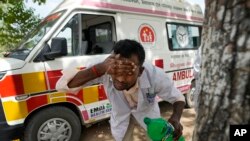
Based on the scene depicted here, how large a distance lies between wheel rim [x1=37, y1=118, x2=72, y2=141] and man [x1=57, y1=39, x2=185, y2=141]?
1755 mm

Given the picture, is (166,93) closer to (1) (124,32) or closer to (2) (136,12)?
(1) (124,32)

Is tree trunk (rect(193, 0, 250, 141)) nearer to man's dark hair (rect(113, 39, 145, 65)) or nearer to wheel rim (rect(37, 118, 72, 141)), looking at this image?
man's dark hair (rect(113, 39, 145, 65))

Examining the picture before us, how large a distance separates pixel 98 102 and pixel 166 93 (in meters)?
2.18

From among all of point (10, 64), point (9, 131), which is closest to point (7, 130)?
point (9, 131)

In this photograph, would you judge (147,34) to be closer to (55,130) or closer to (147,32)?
(147,32)

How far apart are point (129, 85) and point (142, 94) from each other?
0.62 ft

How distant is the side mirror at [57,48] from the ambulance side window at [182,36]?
7.90 ft

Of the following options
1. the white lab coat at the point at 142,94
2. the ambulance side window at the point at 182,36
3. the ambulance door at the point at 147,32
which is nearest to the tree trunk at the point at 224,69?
the white lab coat at the point at 142,94

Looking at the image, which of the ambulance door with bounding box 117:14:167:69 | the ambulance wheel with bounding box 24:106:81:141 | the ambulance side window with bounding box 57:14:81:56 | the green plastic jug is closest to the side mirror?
the ambulance side window with bounding box 57:14:81:56

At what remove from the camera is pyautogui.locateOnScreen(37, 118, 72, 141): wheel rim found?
3.79 metres

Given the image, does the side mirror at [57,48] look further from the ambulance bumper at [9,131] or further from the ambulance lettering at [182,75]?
the ambulance lettering at [182,75]

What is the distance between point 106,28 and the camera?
4504mm

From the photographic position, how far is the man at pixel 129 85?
6.02 ft

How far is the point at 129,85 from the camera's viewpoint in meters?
1.98
